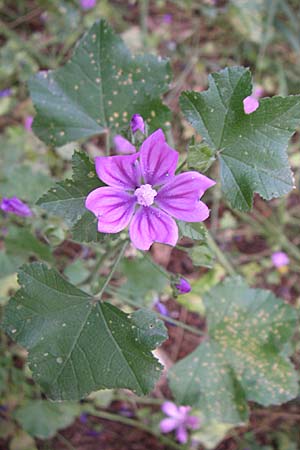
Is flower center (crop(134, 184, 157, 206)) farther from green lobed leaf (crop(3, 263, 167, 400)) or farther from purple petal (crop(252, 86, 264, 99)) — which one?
purple petal (crop(252, 86, 264, 99))

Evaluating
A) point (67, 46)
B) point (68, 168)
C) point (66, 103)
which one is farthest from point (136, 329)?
point (67, 46)

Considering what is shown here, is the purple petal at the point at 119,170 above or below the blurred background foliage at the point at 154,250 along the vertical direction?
above

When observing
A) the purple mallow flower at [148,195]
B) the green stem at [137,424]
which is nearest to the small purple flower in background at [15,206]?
the purple mallow flower at [148,195]

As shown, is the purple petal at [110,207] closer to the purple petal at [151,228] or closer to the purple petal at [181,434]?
the purple petal at [151,228]

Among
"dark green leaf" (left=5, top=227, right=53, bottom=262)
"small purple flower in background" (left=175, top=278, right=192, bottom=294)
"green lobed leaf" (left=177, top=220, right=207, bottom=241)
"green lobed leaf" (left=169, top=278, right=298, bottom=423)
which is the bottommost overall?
"green lobed leaf" (left=169, top=278, right=298, bottom=423)

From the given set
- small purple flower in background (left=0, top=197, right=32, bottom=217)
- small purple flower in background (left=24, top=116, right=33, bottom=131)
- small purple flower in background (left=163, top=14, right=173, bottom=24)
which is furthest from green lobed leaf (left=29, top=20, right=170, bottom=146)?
small purple flower in background (left=163, top=14, right=173, bottom=24)

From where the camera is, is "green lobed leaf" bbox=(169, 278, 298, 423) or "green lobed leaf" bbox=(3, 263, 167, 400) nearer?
"green lobed leaf" bbox=(3, 263, 167, 400)
